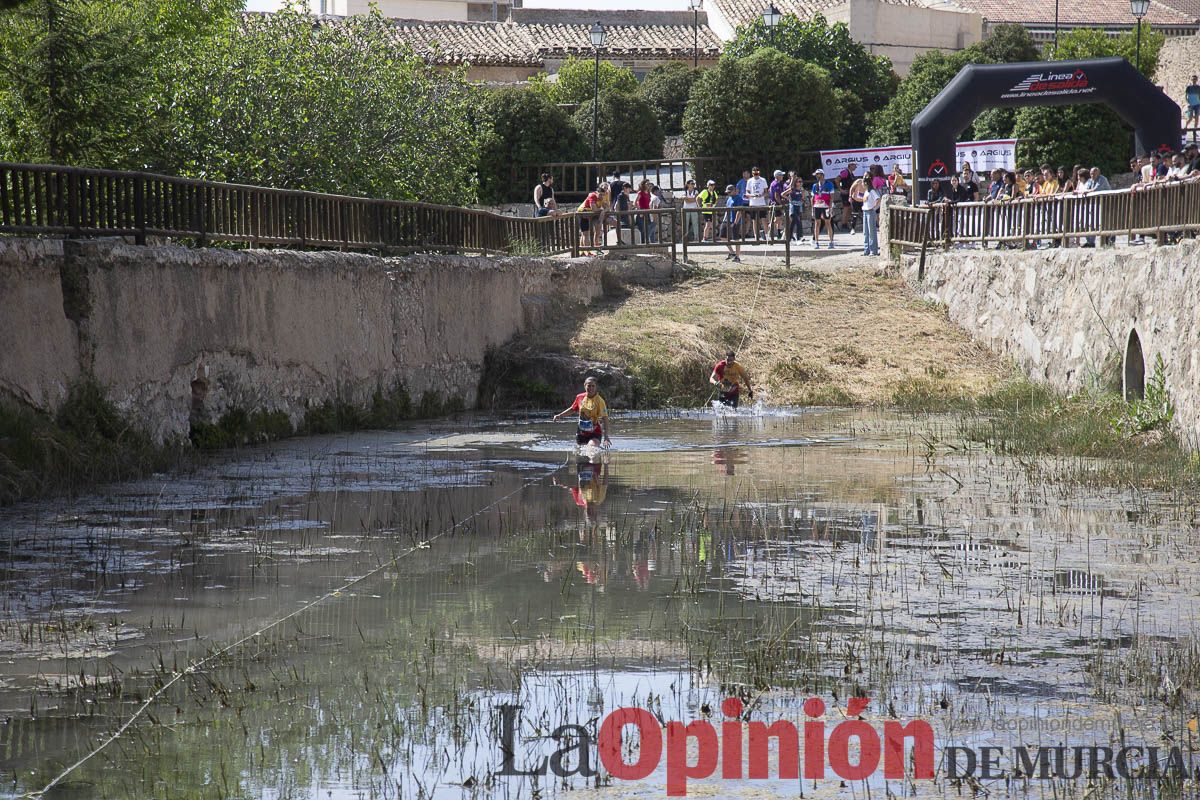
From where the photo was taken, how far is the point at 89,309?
1334cm

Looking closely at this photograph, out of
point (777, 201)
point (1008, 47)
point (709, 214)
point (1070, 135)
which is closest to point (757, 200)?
point (777, 201)

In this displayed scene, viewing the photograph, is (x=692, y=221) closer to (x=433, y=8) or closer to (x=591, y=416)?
(x=591, y=416)

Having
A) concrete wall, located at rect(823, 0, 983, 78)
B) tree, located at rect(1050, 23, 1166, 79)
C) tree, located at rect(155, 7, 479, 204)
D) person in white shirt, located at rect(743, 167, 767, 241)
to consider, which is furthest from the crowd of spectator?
concrete wall, located at rect(823, 0, 983, 78)

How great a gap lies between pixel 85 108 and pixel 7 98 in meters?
1.39

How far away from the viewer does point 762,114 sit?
38250mm

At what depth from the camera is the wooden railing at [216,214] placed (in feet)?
42.6

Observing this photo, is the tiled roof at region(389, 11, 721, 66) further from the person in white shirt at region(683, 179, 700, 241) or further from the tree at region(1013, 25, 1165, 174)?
the person in white shirt at region(683, 179, 700, 241)

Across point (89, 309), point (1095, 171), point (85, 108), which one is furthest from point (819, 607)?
point (1095, 171)

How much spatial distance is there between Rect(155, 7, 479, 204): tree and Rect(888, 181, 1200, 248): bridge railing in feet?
28.1

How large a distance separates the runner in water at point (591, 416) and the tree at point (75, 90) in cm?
819

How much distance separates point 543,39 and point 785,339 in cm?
3430

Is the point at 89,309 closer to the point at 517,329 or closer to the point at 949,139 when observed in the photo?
the point at 517,329

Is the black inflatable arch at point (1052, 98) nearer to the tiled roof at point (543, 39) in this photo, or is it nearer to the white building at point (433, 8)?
the tiled roof at point (543, 39)

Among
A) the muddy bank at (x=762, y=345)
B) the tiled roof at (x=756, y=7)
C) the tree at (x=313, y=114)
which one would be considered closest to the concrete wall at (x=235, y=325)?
the muddy bank at (x=762, y=345)
